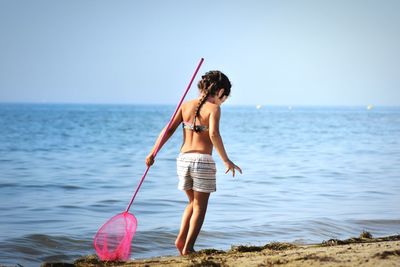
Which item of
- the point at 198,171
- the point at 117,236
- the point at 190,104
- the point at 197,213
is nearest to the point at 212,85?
the point at 190,104

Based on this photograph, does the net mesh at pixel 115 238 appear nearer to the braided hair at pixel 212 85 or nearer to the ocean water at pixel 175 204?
the ocean water at pixel 175 204

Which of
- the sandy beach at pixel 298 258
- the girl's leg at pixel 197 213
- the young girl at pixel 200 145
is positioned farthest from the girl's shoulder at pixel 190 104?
the sandy beach at pixel 298 258

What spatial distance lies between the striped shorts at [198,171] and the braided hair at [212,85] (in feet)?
0.82

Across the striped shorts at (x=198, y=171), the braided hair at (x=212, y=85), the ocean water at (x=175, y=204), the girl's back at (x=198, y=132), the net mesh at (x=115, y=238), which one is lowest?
the ocean water at (x=175, y=204)

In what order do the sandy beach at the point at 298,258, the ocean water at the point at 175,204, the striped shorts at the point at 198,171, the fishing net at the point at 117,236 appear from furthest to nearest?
1. the ocean water at the point at 175,204
2. the fishing net at the point at 117,236
3. the striped shorts at the point at 198,171
4. the sandy beach at the point at 298,258

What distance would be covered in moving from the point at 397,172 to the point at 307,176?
7.33 feet

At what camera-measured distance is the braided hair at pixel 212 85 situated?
5344 mm

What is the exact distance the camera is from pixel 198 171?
208 inches

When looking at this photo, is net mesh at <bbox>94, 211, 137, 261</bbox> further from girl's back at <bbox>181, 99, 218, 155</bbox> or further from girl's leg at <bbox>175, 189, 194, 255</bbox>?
girl's back at <bbox>181, 99, 218, 155</bbox>

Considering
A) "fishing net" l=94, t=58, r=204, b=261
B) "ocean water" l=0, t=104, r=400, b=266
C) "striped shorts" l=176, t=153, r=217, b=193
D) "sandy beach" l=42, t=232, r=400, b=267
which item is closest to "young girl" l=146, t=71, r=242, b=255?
"striped shorts" l=176, t=153, r=217, b=193

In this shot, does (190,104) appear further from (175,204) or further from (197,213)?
(175,204)

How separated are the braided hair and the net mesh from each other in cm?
117

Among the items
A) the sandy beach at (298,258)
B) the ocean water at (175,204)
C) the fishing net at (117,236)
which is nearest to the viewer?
the sandy beach at (298,258)

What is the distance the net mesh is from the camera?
217 inches
